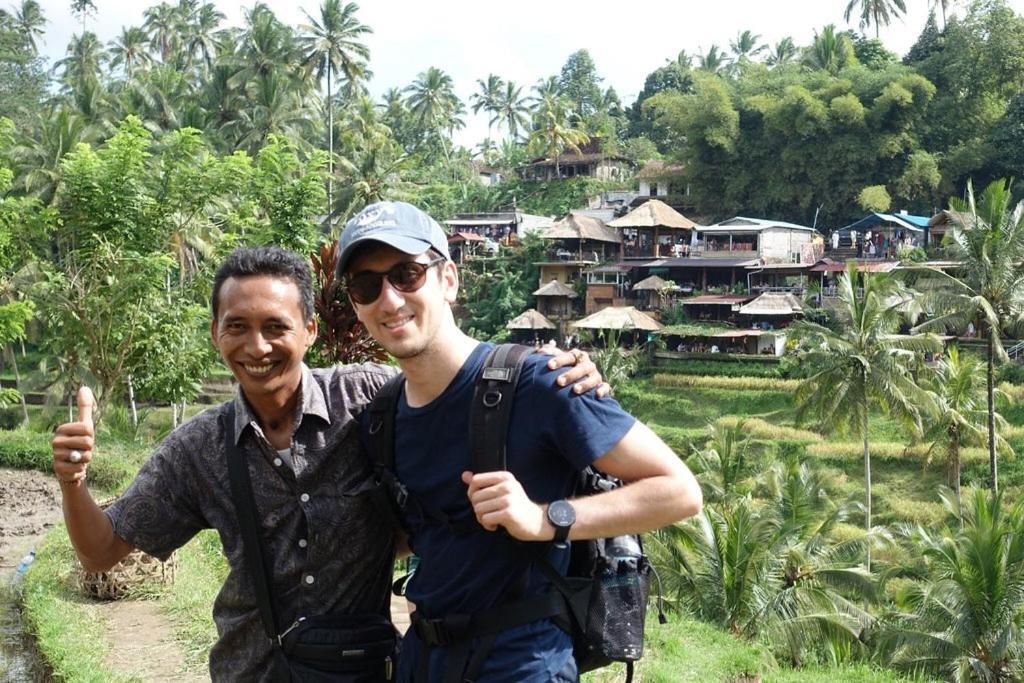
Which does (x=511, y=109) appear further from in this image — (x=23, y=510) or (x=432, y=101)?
(x=23, y=510)

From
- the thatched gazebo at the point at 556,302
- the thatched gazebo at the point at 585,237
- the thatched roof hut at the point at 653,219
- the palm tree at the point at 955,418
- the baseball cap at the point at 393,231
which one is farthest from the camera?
the thatched gazebo at the point at 585,237

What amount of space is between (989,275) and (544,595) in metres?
23.3

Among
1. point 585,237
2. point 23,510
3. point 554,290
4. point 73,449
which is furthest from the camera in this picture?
point 585,237

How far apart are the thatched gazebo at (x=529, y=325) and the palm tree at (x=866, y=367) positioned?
13.1 meters

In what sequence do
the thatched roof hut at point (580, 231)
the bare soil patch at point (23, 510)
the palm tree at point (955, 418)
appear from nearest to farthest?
the bare soil patch at point (23, 510) < the palm tree at point (955, 418) < the thatched roof hut at point (580, 231)

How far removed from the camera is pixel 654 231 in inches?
1513

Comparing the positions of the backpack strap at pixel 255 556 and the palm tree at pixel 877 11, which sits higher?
the palm tree at pixel 877 11

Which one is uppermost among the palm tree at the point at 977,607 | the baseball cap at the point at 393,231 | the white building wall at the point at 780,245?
the white building wall at the point at 780,245

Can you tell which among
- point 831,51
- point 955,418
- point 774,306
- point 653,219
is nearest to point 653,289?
point 653,219

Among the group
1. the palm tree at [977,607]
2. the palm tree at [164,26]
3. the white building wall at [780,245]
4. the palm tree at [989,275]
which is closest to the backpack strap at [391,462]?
the palm tree at [977,607]

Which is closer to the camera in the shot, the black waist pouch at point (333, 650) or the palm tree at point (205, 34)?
the black waist pouch at point (333, 650)

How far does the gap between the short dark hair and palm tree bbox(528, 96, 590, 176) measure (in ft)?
151

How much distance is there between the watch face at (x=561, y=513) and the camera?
69.7 inches

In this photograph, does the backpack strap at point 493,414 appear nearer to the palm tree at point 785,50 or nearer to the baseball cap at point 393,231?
the baseball cap at point 393,231
